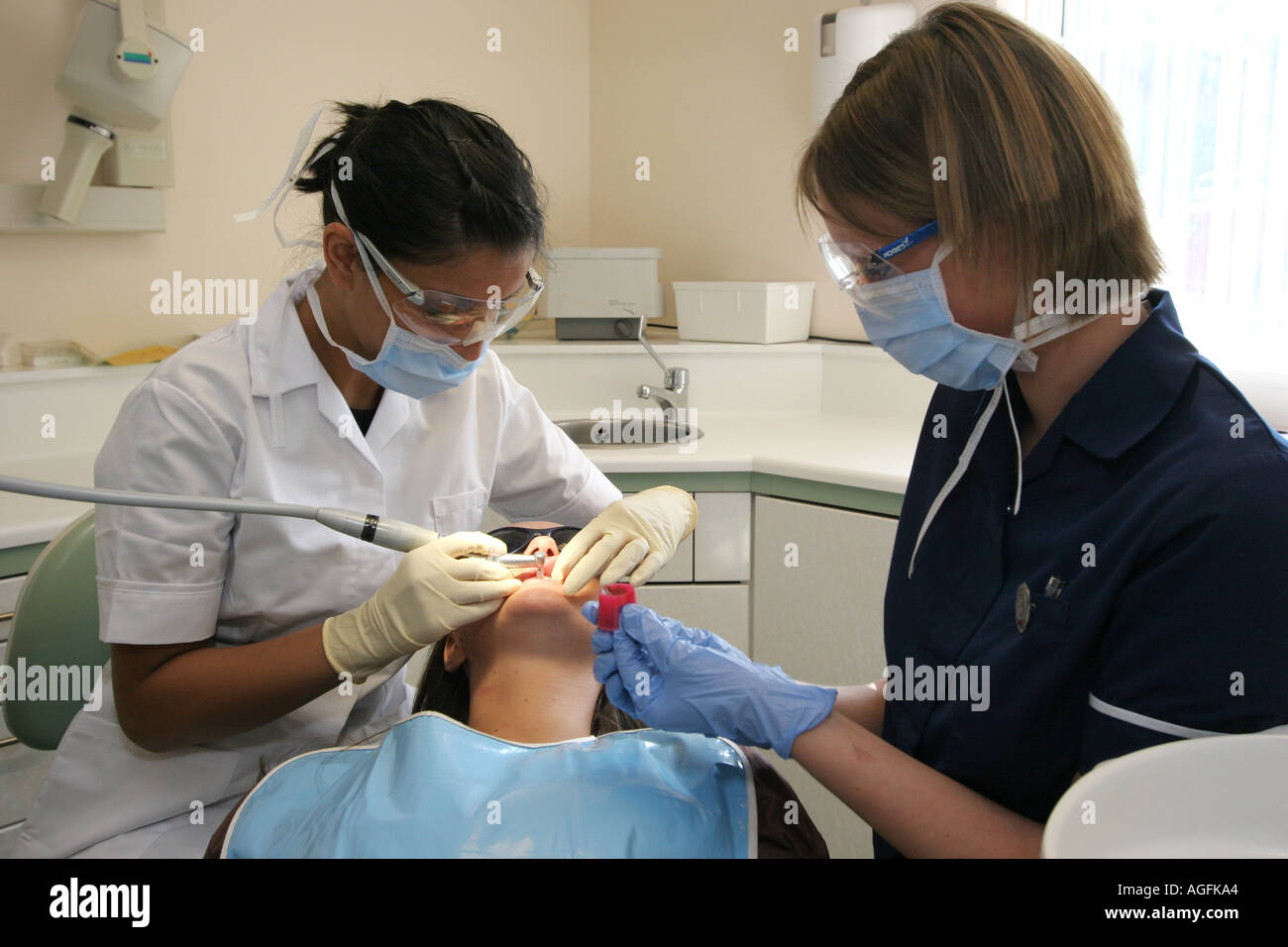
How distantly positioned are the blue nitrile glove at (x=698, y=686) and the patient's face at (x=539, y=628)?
194 mm

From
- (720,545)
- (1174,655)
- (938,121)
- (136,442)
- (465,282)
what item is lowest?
(720,545)

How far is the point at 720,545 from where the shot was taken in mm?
2398

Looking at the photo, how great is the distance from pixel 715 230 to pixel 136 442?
226 centimetres

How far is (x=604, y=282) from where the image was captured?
300 centimetres

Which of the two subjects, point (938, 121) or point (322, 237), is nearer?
point (938, 121)

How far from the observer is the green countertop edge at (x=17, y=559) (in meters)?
1.76

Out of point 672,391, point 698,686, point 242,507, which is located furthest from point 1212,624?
point 672,391

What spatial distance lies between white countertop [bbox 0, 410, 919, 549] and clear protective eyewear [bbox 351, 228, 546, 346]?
0.90 m

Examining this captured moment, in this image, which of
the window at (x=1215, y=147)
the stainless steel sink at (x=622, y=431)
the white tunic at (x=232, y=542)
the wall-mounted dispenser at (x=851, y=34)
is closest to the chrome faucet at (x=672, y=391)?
the stainless steel sink at (x=622, y=431)

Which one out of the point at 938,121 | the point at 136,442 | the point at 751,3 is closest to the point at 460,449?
the point at 136,442

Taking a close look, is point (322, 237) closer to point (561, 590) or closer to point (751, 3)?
point (561, 590)

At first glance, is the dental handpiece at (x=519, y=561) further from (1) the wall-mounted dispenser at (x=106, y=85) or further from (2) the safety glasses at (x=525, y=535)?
(1) the wall-mounted dispenser at (x=106, y=85)

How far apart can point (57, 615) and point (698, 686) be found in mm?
906

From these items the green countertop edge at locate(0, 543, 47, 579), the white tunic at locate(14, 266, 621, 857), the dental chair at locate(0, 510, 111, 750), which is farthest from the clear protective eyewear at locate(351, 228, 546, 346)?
the green countertop edge at locate(0, 543, 47, 579)
